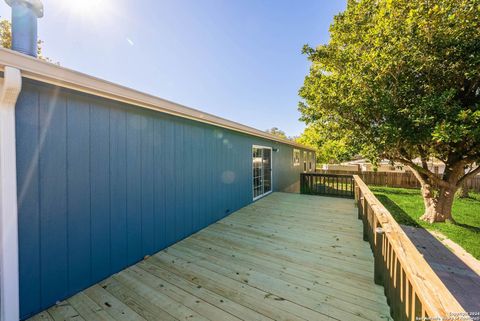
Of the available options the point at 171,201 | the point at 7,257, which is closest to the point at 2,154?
the point at 7,257

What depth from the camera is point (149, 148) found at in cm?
284

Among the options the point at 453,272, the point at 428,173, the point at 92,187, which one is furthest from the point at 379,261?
the point at 428,173

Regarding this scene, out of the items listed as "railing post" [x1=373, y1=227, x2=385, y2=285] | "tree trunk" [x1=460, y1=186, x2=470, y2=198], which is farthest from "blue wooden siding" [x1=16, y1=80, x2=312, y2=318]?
"tree trunk" [x1=460, y1=186, x2=470, y2=198]

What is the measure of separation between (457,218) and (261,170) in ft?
20.8

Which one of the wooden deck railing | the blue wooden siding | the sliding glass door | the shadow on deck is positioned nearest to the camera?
the wooden deck railing

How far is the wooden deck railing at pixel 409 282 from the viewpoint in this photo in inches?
31.3

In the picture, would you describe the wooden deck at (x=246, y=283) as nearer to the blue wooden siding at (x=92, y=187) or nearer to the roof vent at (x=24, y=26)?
the blue wooden siding at (x=92, y=187)

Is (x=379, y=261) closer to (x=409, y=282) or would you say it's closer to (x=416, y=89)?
(x=409, y=282)

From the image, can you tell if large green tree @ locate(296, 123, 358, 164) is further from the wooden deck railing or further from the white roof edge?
the white roof edge

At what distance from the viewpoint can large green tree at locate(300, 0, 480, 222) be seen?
4.09 metres

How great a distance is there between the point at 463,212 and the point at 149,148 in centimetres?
1006

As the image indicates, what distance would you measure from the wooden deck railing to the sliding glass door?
4.14 meters

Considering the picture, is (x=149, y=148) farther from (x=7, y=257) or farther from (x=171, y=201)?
(x=7, y=257)

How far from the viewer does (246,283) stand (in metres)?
2.17
